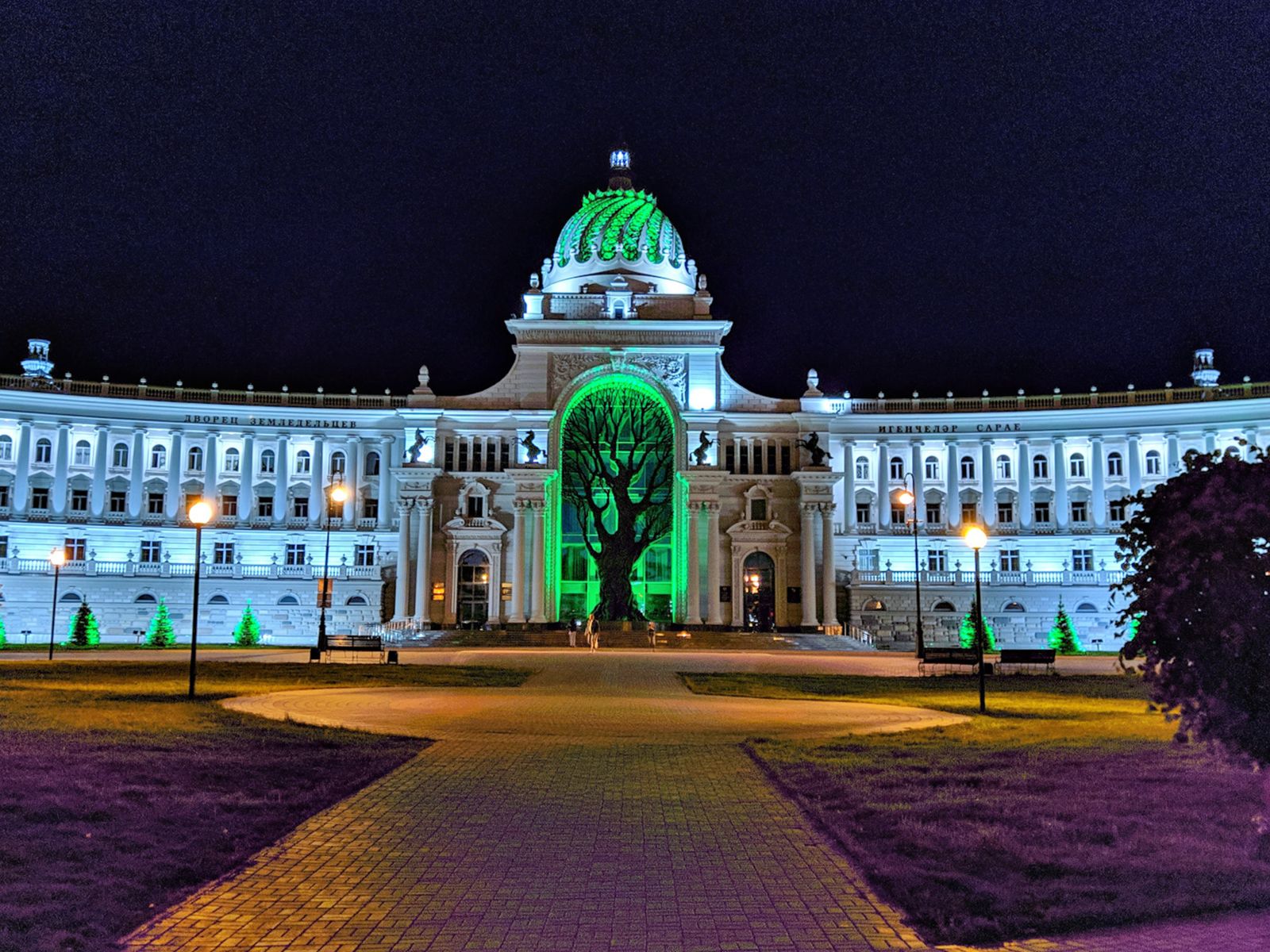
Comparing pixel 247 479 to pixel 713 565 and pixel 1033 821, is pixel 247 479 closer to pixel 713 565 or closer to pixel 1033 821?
pixel 713 565

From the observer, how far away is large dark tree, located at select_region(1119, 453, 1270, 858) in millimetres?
10992

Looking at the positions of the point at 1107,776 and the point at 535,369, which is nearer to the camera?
the point at 1107,776

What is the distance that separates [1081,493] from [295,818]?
77.9 meters

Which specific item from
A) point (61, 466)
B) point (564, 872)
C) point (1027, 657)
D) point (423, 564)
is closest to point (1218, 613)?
point (564, 872)

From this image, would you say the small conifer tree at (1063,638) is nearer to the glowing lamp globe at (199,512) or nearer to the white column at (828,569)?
the white column at (828,569)

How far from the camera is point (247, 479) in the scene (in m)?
81.9

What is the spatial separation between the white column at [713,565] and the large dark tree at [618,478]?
3.03 meters

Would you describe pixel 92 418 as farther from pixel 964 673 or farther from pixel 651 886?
pixel 651 886

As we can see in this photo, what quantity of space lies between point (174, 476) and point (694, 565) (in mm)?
38869

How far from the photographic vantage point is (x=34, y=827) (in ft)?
37.6

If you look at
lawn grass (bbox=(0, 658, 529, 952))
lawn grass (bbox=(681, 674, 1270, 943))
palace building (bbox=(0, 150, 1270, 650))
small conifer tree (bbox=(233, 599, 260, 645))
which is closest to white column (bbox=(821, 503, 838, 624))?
palace building (bbox=(0, 150, 1270, 650))

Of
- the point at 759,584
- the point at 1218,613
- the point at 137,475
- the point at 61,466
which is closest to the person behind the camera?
the point at 1218,613

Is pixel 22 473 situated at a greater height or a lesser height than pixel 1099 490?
greater

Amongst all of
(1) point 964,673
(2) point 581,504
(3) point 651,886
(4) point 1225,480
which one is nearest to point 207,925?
(3) point 651,886
